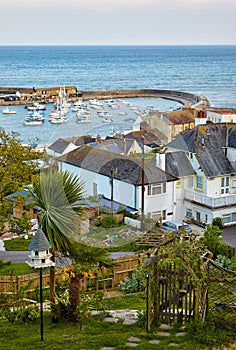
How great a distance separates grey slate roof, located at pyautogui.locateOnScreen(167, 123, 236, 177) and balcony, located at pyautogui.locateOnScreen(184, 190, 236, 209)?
1133 millimetres

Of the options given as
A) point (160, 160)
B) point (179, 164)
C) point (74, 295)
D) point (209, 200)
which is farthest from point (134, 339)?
point (179, 164)

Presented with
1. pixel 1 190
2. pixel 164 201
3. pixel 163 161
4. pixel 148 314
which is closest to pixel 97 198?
pixel 1 190

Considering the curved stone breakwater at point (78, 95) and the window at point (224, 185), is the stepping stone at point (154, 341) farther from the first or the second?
the curved stone breakwater at point (78, 95)

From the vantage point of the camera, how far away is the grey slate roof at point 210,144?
28.2 meters

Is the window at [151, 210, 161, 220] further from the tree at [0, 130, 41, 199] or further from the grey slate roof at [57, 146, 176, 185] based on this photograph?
the tree at [0, 130, 41, 199]

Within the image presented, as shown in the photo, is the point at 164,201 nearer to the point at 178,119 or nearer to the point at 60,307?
the point at 60,307

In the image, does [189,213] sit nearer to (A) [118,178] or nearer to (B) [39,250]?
(A) [118,178]

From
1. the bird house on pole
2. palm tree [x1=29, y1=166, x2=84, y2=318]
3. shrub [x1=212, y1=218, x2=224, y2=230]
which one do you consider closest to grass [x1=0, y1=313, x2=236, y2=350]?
the bird house on pole

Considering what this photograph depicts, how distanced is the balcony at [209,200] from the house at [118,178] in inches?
144

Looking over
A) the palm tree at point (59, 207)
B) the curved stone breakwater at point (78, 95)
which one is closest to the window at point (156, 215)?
the palm tree at point (59, 207)

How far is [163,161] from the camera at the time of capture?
85.0ft

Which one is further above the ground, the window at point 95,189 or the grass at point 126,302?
the window at point 95,189

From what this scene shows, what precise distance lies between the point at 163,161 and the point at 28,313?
1458 cm

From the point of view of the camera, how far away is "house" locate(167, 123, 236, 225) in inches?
1088
